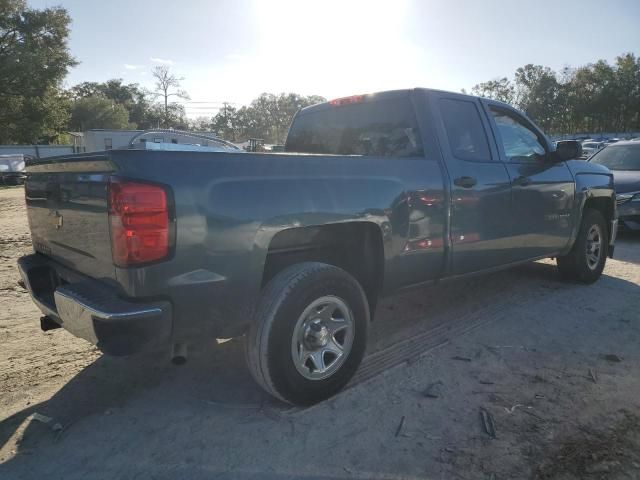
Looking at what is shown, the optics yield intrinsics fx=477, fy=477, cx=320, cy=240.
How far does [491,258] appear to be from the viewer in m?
3.98

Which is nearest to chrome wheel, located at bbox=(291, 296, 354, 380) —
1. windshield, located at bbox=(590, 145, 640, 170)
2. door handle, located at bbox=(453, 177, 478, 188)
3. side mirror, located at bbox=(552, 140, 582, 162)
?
door handle, located at bbox=(453, 177, 478, 188)

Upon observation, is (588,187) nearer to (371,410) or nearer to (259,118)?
(371,410)

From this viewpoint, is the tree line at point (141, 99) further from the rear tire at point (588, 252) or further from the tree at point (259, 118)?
the rear tire at point (588, 252)

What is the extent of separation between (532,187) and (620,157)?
260 inches

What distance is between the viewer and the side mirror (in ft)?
14.5

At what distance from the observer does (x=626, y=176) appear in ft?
27.6

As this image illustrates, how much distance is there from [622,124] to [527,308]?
67432 millimetres

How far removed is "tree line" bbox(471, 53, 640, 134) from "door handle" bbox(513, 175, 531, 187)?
61843mm

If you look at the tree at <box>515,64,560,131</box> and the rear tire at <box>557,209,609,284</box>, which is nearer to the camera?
the rear tire at <box>557,209,609,284</box>

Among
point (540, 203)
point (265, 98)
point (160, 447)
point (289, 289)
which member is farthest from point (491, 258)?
point (265, 98)

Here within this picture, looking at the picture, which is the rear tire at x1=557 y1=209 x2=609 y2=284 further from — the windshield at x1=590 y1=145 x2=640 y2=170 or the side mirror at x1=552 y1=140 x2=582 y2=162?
the windshield at x1=590 y1=145 x2=640 y2=170

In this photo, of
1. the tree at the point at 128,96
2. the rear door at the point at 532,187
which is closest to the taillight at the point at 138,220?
the rear door at the point at 532,187

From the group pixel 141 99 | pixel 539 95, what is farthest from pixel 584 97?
pixel 141 99

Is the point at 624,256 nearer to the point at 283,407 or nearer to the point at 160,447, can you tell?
the point at 283,407
